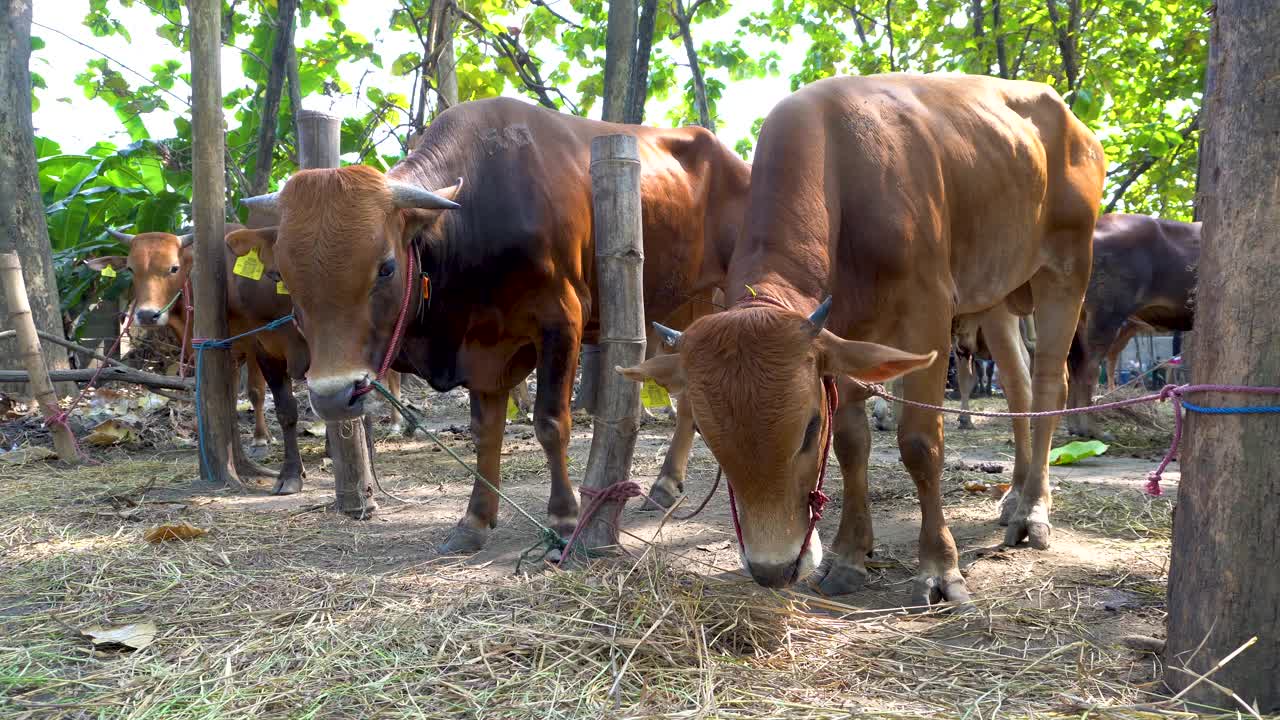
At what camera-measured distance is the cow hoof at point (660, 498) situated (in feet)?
18.9

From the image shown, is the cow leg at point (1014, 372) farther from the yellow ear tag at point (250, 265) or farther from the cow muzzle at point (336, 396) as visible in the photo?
the yellow ear tag at point (250, 265)

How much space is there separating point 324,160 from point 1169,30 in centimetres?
1276

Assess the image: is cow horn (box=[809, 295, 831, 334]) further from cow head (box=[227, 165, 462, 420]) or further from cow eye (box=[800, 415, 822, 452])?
cow head (box=[227, 165, 462, 420])

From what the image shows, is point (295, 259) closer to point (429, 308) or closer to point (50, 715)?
point (429, 308)

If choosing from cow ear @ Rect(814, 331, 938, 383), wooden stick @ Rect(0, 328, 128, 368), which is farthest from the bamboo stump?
wooden stick @ Rect(0, 328, 128, 368)

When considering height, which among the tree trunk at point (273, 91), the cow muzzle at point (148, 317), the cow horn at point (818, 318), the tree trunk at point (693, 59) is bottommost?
the cow horn at point (818, 318)

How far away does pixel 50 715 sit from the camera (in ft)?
8.10

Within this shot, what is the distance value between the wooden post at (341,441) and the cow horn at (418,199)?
1.54m

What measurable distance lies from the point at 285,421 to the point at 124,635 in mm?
3642

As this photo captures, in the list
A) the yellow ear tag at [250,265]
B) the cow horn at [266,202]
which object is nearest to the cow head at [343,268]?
the cow horn at [266,202]

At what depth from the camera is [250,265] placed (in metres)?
4.70

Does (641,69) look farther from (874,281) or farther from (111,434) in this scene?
(874,281)

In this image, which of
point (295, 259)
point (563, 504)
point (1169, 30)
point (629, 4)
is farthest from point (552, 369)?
point (1169, 30)

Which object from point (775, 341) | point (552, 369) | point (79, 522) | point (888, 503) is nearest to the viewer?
point (775, 341)
